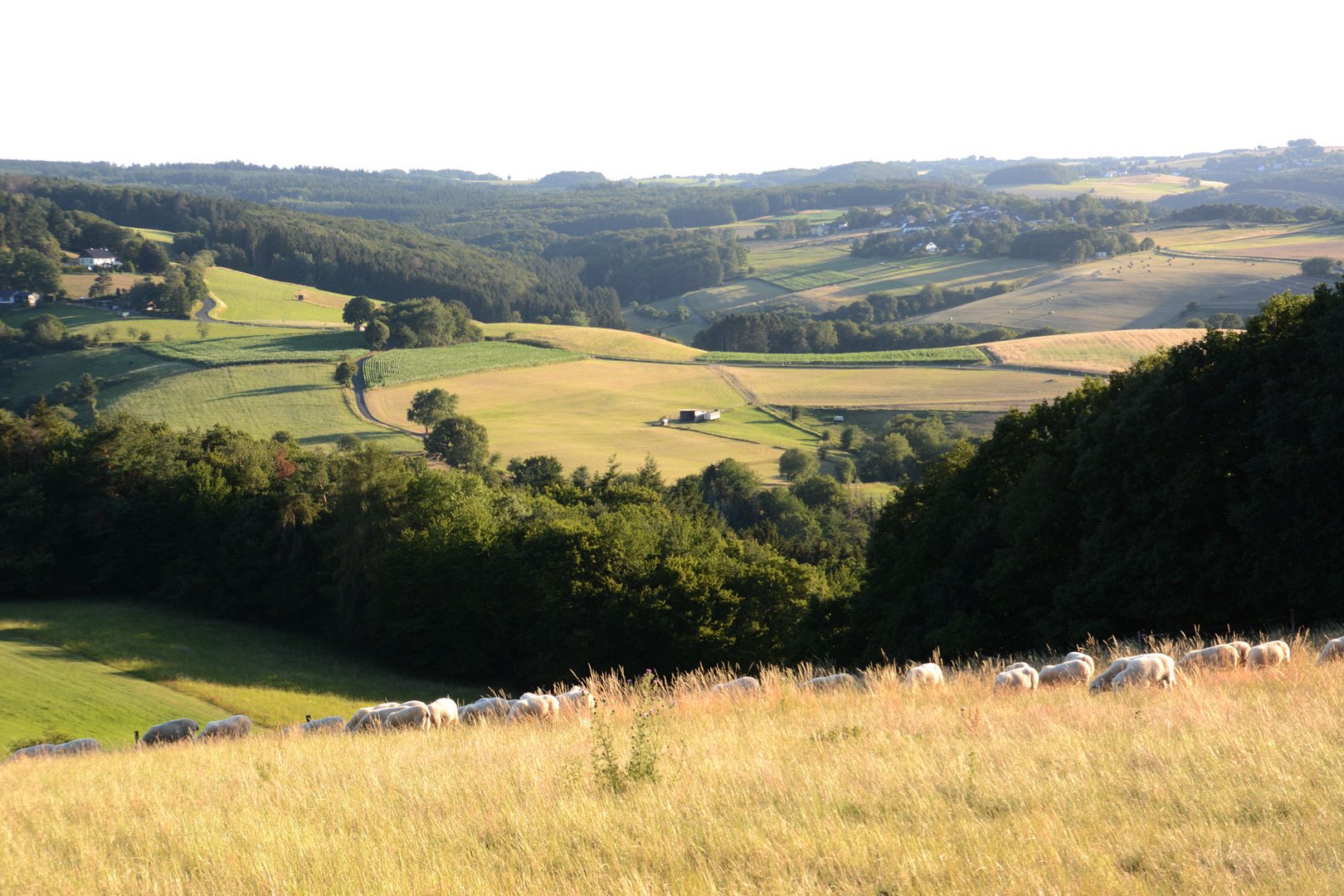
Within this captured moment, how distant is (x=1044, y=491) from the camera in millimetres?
28891

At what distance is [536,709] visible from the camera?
714 inches

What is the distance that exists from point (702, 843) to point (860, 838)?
4.38 ft

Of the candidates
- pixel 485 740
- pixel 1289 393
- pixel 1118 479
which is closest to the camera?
pixel 485 740

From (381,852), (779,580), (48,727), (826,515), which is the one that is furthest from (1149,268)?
(381,852)

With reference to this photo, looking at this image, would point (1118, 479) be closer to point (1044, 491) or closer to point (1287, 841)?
point (1044, 491)

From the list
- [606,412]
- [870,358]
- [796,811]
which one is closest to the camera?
[796,811]

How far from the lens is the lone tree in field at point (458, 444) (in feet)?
288

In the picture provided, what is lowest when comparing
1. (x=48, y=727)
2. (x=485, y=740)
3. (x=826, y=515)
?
(x=826, y=515)

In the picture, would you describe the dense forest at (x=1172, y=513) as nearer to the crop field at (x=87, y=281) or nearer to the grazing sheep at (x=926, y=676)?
the grazing sheep at (x=926, y=676)

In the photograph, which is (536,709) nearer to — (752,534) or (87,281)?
(752,534)

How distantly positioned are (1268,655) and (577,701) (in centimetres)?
1103

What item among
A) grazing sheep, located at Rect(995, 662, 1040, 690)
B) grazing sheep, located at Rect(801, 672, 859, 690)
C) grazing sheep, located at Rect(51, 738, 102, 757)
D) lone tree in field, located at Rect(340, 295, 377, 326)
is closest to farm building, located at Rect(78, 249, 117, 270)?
lone tree in field, located at Rect(340, 295, 377, 326)

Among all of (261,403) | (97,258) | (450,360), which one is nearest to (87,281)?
(97,258)

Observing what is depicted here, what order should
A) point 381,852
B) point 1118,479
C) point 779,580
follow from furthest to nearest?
point 779,580, point 1118,479, point 381,852
